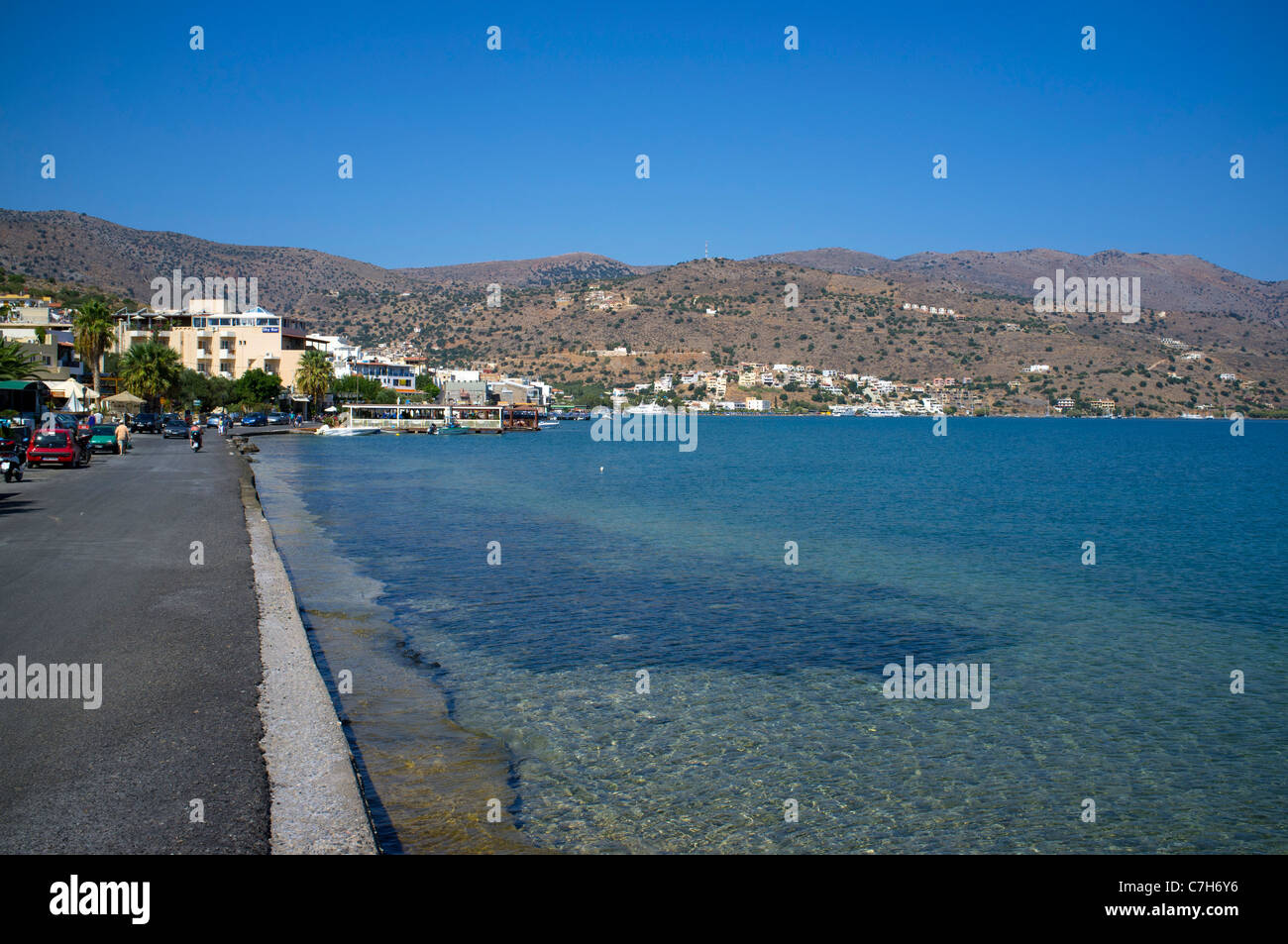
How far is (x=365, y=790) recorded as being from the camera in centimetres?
750

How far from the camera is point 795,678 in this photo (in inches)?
461

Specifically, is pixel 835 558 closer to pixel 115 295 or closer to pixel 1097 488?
pixel 1097 488

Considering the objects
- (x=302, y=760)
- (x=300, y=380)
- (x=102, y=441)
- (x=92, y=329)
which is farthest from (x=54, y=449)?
(x=300, y=380)

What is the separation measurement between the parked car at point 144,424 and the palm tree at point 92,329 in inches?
175

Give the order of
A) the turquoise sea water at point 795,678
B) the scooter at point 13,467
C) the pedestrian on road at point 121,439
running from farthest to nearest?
1. the pedestrian on road at point 121,439
2. the scooter at point 13,467
3. the turquoise sea water at point 795,678

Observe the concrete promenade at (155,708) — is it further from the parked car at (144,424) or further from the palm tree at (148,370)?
the palm tree at (148,370)

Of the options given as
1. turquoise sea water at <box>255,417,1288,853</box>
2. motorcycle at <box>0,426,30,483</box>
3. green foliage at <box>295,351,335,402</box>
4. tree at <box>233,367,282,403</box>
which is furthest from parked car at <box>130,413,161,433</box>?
turquoise sea water at <box>255,417,1288,853</box>

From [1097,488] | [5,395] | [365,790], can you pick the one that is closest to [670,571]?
[365,790]

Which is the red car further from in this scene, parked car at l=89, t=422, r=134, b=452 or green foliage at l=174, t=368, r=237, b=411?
green foliage at l=174, t=368, r=237, b=411

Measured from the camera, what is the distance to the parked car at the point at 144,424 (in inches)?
2769

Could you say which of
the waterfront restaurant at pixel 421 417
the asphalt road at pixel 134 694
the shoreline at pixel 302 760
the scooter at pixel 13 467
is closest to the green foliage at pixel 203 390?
the waterfront restaurant at pixel 421 417

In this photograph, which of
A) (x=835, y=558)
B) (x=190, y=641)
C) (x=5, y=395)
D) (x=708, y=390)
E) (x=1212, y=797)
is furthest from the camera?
(x=708, y=390)

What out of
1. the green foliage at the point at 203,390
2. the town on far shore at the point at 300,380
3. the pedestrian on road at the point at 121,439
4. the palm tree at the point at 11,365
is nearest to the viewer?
the palm tree at the point at 11,365

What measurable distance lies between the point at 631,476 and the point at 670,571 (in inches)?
1206
